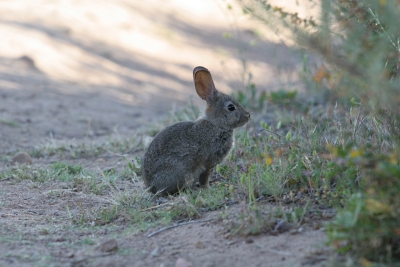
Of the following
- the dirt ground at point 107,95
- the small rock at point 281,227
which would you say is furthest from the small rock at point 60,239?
the small rock at point 281,227

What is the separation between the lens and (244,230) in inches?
157

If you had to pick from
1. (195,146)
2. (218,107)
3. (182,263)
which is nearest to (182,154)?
(195,146)

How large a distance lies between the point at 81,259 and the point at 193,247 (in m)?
0.74

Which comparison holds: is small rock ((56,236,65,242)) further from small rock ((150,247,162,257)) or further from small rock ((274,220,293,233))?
small rock ((274,220,293,233))

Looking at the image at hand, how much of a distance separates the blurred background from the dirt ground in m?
0.03

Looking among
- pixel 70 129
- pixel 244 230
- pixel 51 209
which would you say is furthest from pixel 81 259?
pixel 70 129

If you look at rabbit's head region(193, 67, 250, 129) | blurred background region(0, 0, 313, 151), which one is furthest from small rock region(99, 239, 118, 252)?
blurred background region(0, 0, 313, 151)

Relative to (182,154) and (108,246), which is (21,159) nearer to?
(182,154)

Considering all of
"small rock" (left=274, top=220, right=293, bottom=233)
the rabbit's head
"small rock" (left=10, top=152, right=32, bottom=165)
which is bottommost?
"small rock" (left=10, top=152, right=32, bottom=165)

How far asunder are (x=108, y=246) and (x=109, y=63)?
10.2 metres

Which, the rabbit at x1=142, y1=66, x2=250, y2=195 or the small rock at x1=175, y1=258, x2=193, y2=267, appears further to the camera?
the rabbit at x1=142, y1=66, x2=250, y2=195

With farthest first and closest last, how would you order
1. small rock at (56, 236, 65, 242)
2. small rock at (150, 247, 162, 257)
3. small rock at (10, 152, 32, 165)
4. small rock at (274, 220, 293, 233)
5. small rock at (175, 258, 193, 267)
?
1. small rock at (10, 152, 32, 165)
2. small rock at (56, 236, 65, 242)
3. small rock at (274, 220, 293, 233)
4. small rock at (150, 247, 162, 257)
5. small rock at (175, 258, 193, 267)

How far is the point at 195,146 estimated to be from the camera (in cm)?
545

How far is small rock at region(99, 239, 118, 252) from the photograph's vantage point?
3.94m
